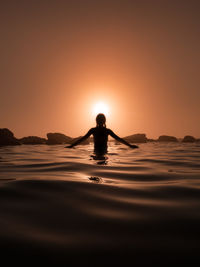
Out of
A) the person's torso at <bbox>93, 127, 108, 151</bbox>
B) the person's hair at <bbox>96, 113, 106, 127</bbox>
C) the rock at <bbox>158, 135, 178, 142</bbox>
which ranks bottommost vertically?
the person's torso at <bbox>93, 127, 108, 151</bbox>

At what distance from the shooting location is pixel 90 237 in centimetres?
151

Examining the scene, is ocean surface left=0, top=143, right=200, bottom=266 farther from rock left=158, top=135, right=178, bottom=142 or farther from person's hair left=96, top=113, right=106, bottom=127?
rock left=158, top=135, right=178, bottom=142

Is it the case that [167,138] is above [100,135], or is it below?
above

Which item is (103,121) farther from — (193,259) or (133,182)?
(193,259)

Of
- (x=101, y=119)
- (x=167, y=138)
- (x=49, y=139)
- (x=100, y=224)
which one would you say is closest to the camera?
(x=100, y=224)

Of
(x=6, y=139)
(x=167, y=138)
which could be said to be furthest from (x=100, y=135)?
(x=167, y=138)

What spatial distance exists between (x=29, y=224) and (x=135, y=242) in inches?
31.8

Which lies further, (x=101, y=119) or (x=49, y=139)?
(x=49, y=139)

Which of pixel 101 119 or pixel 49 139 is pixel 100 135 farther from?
pixel 49 139

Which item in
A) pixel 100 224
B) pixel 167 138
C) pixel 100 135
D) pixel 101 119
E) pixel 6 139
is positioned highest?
pixel 167 138

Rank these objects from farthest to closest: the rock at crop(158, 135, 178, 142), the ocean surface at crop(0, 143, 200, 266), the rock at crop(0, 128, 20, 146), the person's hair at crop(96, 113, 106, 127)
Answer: the rock at crop(158, 135, 178, 142) → the rock at crop(0, 128, 20, 146) → the person's hair at crop(96, 113, 106, 127) → the ocean surface at crop(0, 143, 200, 266)

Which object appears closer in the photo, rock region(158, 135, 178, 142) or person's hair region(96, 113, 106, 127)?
person's hair region(96, 113, 106, 127)

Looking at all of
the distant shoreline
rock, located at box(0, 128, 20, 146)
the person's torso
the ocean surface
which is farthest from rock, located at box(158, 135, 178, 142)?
the ocean surface

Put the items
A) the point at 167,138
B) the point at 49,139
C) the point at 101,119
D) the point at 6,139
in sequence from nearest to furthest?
1. the point at 101,119
2. the point at 6,139
3. the point at 49,139
4. the point at 167,138
